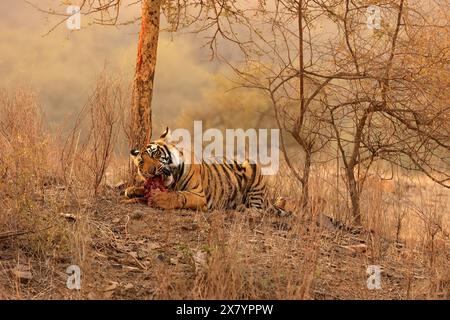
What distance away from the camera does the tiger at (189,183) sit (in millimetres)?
7785

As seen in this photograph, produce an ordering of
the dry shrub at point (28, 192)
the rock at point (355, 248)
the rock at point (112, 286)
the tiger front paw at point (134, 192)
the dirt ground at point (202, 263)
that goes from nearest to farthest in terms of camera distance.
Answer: the dirt ground at point (202, 263), the rock at point (112, 286), the dry shrub at point (28, 192), the rock at point (355, 248), the tiger front paw at point (134, 192)

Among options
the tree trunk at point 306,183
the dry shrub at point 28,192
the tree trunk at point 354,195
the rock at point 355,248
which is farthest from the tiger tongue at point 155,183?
the tree trunk at point 354,195

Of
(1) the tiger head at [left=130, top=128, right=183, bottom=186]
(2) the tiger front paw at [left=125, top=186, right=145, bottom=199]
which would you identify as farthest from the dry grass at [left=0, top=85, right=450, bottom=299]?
(1) the tiger head at [left=130, top=128, right=183, bottom=186]

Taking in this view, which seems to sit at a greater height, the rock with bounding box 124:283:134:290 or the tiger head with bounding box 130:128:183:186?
the tiger head with bounding box 130:128:183:186

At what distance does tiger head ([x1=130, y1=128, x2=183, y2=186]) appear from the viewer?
780 centimetres

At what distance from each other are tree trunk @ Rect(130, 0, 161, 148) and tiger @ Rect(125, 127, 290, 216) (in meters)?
0.49

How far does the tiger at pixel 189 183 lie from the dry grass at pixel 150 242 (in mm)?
245

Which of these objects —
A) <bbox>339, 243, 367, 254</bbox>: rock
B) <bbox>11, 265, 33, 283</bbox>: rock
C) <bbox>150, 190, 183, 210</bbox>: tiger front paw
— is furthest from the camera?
<bbox>150, 190, 183, 210</bbox>: tiger front paw

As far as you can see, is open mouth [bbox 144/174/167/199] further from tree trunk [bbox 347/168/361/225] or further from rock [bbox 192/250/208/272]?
tree trunk [bbox 347/168/361/225]

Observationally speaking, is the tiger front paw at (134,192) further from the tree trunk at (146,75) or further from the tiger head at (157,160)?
the tree trunk at (146,75)

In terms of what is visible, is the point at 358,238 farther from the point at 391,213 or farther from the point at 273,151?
the point at 273,151

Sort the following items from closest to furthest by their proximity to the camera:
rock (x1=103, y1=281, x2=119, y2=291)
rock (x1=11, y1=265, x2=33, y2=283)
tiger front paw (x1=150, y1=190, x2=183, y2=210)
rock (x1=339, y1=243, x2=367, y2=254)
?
rock (x1=103, y1=281, x2=119, y2=291), rock (x1=11, y1=265, x2=33, y2=283), rock (x1=339, y1=243, x2=367, y2=254), tiger front paw (x1=150, y1=190, x2=183, y2=210)

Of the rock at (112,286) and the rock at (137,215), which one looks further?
the rock at (137,215)
